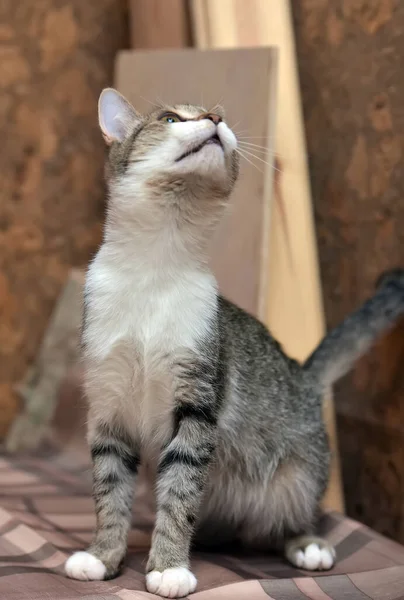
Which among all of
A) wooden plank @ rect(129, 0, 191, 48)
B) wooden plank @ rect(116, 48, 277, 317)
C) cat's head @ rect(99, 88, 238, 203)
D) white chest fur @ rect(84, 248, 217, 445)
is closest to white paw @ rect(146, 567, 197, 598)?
white chest fur @ rect(84, 248, 217, 445)

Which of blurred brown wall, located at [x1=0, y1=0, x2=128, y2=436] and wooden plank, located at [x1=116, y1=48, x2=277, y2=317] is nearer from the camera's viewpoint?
wooden plank, located at [x1=116, y1=48, x2=277, y2=317]

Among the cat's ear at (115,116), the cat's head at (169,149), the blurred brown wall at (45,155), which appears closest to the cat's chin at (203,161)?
the cat's head at (169,149)

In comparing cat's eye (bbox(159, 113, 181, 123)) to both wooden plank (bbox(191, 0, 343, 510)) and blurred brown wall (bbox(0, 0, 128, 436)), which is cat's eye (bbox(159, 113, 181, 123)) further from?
blurred brown wall (bbox(0, 0, 128, 436))

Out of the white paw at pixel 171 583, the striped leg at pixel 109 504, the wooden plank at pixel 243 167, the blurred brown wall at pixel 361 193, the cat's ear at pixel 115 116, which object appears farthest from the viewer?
the wooden plank at pixel 243 167

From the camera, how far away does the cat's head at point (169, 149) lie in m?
1.37

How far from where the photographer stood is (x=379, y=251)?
6.91 ft

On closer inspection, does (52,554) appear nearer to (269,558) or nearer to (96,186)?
(269,558)

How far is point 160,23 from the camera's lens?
104 inches

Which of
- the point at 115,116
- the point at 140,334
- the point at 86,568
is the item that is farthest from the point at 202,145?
the point at 86,568

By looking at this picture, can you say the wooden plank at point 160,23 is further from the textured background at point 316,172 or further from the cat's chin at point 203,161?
the cat's chin at point 203,161

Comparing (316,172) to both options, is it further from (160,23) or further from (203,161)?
(203,161)

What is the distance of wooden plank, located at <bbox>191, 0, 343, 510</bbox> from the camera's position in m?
2.25

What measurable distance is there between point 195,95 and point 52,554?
144cm

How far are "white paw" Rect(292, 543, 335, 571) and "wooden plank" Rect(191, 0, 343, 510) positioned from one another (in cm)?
57
